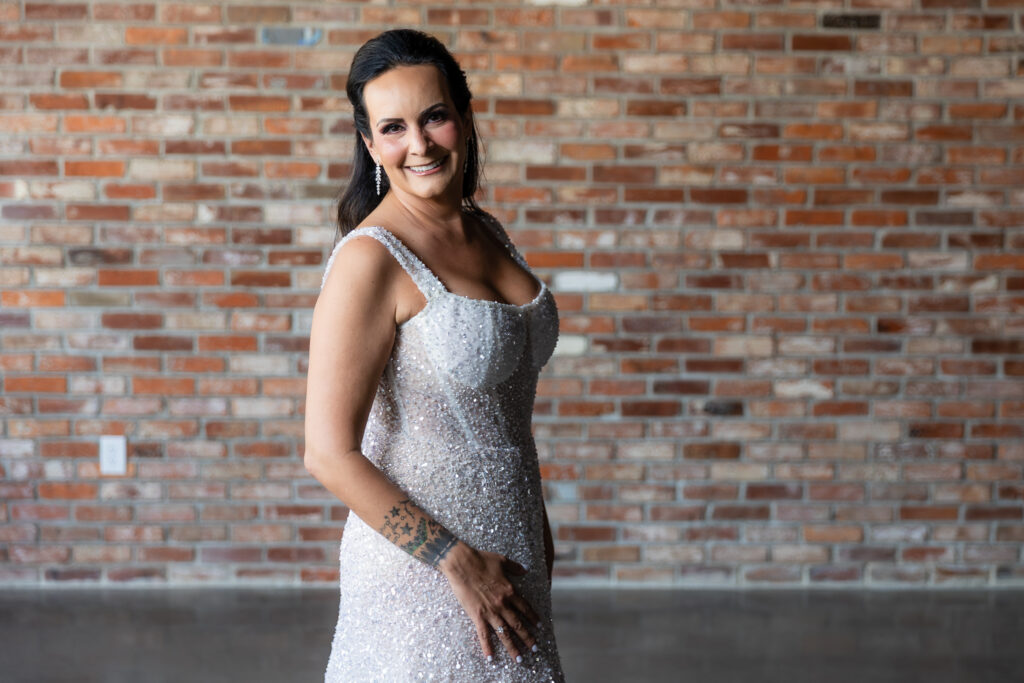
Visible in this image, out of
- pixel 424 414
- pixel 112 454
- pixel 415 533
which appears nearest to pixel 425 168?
pixel 424 414

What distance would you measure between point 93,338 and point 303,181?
1.00 meters

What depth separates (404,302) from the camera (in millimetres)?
1469

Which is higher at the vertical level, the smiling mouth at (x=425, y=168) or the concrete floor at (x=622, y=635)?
the smiling mouth at (x=425, y=168)

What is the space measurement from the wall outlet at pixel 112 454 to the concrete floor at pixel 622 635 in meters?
0.48

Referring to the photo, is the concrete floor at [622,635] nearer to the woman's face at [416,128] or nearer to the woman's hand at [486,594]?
the woman's hand at [486,594]

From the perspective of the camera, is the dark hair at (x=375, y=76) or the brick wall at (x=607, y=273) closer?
the dark hair at (x=375, y=76)

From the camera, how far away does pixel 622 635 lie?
3455mm

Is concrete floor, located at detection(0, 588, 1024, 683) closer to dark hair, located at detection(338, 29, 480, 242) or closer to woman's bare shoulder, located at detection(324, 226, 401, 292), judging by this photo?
dark hair, located at detection(338, 29, 480, 242)

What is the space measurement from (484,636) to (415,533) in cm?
19

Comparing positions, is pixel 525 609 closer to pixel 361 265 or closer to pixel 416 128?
pixel 361 265

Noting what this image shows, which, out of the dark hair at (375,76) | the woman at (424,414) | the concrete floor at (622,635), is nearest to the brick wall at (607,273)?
the concrete floor at (622,635)

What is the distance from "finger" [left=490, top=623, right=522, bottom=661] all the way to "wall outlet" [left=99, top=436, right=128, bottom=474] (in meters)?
2.75

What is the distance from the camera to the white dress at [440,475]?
1.49m

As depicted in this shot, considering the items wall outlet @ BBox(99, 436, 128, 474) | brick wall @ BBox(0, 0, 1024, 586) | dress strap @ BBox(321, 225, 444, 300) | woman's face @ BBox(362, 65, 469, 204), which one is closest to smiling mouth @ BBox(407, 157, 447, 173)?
woman's face @ BBox(362, 65, 469, 204)
